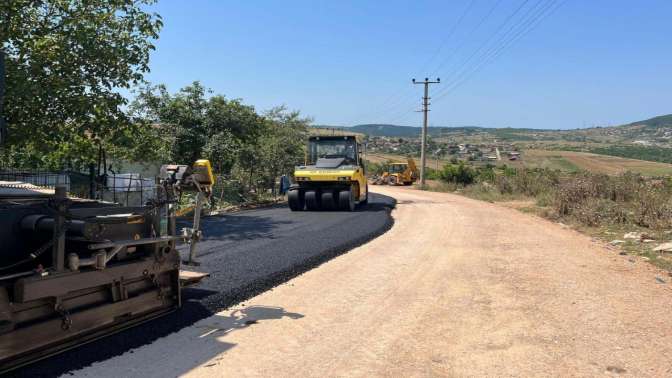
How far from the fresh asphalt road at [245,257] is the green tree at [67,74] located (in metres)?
3.08

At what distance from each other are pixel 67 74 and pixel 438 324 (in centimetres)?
852

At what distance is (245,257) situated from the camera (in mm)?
8234

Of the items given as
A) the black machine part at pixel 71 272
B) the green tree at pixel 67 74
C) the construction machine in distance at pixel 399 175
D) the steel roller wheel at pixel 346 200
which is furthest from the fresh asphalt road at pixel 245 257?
the construction machine in distance at pixel 399 175

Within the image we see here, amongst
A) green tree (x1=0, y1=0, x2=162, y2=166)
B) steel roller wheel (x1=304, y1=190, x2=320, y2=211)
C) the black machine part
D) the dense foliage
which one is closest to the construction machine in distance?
the dense foliage

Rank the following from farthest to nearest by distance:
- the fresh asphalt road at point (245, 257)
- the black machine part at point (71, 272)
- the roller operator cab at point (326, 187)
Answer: the roller operator cab at point (326, 187), the fresh asphalt road at point (245, 257), the black machine part at point (71, 272)

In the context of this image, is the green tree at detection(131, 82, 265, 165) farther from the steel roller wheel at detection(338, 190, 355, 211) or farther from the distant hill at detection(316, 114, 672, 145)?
the distant hill at detection(316, 114, 672, 145)

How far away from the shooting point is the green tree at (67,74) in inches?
382

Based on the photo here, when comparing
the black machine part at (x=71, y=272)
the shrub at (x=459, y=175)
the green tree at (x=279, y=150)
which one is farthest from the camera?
the shrub at (x=459, y=175)

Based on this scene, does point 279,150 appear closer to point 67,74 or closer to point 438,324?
point 67,74

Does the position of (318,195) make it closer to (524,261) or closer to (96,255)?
(524,261)

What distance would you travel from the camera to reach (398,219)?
50.5 feet

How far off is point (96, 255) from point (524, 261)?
271 inches

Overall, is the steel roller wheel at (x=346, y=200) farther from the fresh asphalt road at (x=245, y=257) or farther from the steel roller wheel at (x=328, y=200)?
the fresh asphalt road at (x=245, y=257)

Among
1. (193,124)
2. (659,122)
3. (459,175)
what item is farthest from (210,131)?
(659,122)
